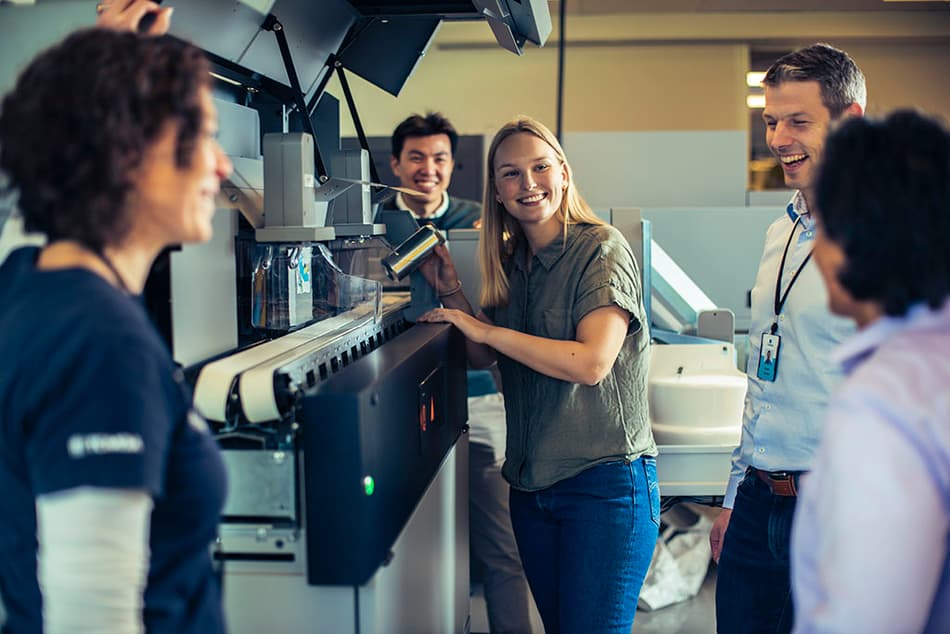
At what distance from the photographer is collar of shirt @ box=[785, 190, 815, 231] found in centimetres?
137

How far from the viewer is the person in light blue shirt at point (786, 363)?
1.30m

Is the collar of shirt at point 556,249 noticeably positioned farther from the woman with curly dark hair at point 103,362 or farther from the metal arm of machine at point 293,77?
the woman with curly dark hair at point 103,362

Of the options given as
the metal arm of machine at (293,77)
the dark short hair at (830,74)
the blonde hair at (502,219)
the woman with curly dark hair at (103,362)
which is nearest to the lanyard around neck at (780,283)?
the dark short hair at (830,74)

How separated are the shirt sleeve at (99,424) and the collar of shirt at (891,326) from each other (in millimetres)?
600

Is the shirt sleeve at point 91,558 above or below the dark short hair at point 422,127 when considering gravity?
below

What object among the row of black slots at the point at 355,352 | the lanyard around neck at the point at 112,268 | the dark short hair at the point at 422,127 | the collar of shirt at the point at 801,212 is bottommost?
the row of black slots at the point at 355,352

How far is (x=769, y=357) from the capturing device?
4.45 feet

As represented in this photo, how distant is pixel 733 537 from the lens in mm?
1394

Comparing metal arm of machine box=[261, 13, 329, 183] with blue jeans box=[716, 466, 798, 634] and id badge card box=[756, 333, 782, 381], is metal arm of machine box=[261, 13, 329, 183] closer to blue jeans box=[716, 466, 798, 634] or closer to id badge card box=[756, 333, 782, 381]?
id badge card box=[756, 333, 782, 381]

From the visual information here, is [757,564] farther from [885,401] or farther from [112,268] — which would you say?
[112,268]

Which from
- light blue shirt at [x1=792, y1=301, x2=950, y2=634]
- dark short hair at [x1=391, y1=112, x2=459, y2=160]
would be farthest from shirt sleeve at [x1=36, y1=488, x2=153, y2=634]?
dark short hair at [x1=391, y1=112, x2=459, y2=160]

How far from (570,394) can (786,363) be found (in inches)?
14.9

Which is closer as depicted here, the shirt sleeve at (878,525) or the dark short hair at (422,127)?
the shirt sleeve at (878,525)

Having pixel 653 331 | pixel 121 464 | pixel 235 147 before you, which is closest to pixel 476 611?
pixel 653 331
